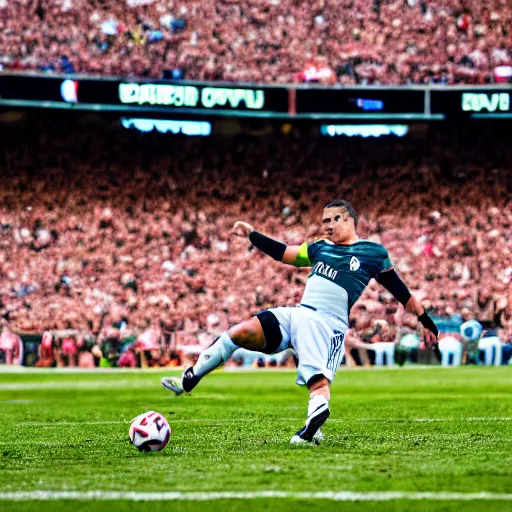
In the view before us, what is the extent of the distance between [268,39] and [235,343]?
64.8 feet

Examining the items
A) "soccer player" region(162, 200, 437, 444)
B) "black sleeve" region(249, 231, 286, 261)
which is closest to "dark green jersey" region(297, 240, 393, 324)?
"soccer player" region(162, 200, 437, 444)

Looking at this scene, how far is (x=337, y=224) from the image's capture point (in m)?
7.17

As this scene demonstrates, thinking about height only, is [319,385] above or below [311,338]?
below

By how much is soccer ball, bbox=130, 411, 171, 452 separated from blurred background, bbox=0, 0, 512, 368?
14274mm

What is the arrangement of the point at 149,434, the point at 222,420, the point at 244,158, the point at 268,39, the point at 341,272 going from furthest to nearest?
the point at 244,158 → the point at 268,39 → the point at 222,420 → the point at 341,272 → the point at 149,434

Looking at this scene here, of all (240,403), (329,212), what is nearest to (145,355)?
(240,403)

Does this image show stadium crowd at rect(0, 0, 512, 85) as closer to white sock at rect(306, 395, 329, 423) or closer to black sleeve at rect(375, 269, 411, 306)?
black sleeve at rect(375, 269, 411, 306)

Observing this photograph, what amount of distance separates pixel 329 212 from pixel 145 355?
14043 mm

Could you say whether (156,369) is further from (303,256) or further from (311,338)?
(311,338)

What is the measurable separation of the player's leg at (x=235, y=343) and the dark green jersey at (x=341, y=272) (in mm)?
329

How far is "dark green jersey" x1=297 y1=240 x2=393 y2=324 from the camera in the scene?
23.1 ft

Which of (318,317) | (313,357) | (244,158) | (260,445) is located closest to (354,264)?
(318,317)

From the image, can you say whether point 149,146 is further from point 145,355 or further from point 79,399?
point 79,399

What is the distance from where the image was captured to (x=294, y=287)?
23.0 meters
